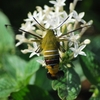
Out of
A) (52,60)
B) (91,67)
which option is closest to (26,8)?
(91,67)

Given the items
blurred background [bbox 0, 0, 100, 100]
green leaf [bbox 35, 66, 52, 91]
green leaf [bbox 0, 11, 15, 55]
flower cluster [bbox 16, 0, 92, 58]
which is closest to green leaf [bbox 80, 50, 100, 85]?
flower cluster [bbox 16, 0, 92, 58]

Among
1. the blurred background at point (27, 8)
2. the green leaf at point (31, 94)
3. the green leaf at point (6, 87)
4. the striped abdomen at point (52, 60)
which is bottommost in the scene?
the green leaf at point (31, 94)

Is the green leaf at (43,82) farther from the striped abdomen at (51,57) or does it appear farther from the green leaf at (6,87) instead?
the striped abdomen at (51,57)

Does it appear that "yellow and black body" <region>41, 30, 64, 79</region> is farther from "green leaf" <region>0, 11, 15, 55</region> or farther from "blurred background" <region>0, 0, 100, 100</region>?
"blurred background" <region>0, 0, 100, 100</region>

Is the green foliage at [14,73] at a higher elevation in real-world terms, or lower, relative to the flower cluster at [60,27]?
lower

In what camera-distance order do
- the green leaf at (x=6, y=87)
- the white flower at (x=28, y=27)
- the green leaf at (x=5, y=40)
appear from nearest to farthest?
the green leaf at (x=6, y=87), the white flower at (x=28, y=27), the green leaf at (x=5, y=40)

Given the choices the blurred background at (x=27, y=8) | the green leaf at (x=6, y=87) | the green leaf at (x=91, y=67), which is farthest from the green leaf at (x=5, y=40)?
the green leaf at (x=91, y=67)

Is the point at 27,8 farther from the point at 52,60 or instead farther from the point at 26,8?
the point at 52,60

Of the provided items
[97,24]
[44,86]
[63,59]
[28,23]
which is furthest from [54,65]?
[97,24]
